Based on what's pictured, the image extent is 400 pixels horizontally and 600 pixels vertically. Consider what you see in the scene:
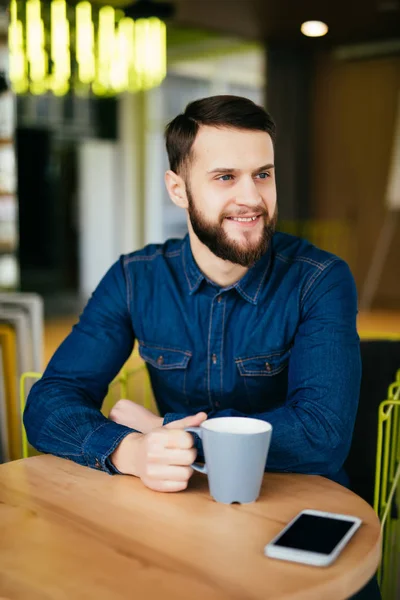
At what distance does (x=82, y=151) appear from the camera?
314 inches

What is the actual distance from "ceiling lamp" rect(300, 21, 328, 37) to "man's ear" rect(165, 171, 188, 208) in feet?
19.1

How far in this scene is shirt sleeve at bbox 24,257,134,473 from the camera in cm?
120

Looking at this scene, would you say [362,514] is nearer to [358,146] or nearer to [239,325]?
[239,325]

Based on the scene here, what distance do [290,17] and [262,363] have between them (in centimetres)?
586

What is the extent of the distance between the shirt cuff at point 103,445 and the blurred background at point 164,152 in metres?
5.21

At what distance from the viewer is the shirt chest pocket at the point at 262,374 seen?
1.46 meters

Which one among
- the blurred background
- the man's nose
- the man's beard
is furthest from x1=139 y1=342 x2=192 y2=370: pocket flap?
the blurred background

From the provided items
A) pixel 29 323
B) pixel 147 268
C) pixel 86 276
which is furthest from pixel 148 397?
pixel 86 276

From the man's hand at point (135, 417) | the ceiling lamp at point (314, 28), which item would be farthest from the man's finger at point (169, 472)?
the ceiling lamp at point (314, 28)

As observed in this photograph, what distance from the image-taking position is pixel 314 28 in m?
7.03

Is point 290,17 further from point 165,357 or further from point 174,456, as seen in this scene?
point 174,456

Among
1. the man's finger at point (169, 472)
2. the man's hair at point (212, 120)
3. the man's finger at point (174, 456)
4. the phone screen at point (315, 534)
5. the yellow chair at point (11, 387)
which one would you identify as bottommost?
the yellow chair at point (11, 387)

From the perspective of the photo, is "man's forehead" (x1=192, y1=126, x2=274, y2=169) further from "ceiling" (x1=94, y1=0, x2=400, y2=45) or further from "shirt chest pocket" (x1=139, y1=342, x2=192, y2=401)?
"ceiling" (x1=94, y1=0, x2=400, y2=45)

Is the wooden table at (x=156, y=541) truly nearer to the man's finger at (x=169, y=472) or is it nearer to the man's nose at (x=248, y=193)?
the man's finger at (x=169, y=472)
